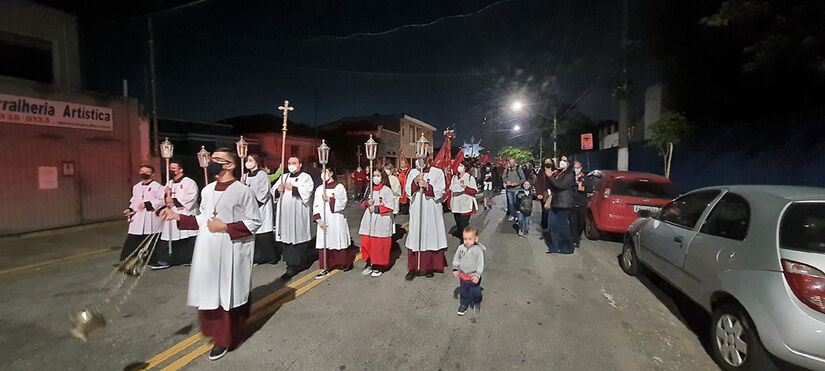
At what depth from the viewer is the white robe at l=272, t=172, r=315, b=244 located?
19.7 ft

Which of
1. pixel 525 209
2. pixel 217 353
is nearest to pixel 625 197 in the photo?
pixel 525 209

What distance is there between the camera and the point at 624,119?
1405cm

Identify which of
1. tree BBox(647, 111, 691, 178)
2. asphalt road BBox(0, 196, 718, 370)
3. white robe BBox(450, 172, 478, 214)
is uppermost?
tree BBox(647, 111, 691, 178)

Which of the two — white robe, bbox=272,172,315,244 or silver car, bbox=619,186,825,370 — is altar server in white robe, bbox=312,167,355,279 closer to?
white robe, bbox=272,172,315,244

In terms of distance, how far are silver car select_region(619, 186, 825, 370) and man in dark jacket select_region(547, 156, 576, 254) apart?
276cm

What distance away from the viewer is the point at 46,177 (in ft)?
33.4

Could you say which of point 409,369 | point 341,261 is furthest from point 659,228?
point 341,261

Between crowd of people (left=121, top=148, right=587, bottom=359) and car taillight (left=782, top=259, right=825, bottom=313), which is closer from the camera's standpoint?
car taillight (left=782, top=259, right=825, bottom=313)

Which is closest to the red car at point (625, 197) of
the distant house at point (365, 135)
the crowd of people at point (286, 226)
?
the crowd of people at point (286, 226)

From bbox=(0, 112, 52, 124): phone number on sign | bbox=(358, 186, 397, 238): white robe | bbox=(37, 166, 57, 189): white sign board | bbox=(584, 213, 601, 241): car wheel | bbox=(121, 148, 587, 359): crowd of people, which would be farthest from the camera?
bbox=(37, 166, 57, 189): white sign board

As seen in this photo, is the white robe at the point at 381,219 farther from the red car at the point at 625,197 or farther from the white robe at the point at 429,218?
the red car at the point at 625,197

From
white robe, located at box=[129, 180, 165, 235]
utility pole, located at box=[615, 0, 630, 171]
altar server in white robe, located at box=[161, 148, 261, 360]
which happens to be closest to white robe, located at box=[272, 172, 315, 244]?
white robe, located at box=[129, 180, 165, 235]

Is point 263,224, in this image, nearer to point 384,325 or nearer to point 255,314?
point 255,314

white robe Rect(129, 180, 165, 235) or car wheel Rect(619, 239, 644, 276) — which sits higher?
white robe Rect(129, 180, 165, 235)
